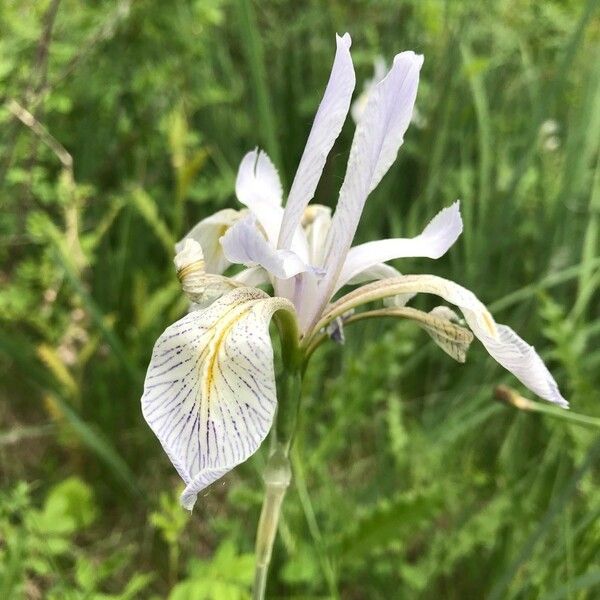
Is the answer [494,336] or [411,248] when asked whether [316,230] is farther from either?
[494,336]

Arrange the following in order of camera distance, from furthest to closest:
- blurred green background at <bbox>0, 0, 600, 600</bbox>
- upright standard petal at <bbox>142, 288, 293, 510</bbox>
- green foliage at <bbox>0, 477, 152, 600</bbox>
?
blurred green background at <bbox>0, 0, 600, 600</bbox> → green foliage at <bbox>0, 477, 152, 600</bbox> → upright standard petal at <bbox>142, 288, 293, 510</bbox>

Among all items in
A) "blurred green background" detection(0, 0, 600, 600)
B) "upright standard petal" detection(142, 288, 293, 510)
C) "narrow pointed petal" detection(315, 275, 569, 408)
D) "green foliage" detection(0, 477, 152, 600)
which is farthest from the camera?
"blurred green background" detection(0, 0, 600, 600)

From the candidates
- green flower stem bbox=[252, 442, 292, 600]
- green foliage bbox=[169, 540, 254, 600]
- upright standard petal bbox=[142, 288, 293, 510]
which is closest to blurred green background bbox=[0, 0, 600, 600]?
green foliage bbox=[169, 540, 254, 600]

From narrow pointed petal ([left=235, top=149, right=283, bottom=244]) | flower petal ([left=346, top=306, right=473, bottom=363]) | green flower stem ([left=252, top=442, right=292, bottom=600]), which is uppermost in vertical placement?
narrow pointed petal ([left=235, top=149, right=283, bottom=244])

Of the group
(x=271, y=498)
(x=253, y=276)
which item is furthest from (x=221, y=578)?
(x=253, y=276)

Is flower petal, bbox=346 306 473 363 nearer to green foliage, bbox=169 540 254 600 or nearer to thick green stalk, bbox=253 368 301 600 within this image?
thick green stalk, bbox=253 368 301 600

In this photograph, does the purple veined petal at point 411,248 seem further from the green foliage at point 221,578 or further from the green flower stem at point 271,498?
the green foliage at point 221,578
